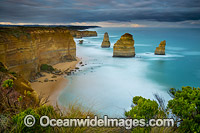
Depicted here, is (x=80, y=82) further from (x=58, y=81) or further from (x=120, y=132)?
(x=120, y=132)

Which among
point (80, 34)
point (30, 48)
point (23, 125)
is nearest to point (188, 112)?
point (23, 125)

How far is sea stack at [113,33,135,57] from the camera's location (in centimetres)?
4478

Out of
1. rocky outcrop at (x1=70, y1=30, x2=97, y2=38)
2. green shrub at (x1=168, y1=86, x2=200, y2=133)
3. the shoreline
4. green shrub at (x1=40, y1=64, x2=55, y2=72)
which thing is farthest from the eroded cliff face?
rocky outcrop at (x1=70, y1=30, x2=97, y2=38)

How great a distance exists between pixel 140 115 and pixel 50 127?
120 inches

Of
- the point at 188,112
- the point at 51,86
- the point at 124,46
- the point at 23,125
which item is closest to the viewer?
the point at 23,125

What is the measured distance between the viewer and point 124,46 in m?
45.5

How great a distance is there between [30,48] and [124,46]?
26.6 m

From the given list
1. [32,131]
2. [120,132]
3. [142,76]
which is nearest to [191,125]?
[120,132]

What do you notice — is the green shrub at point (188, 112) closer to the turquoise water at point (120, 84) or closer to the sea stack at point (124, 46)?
the turquoise water at point (120, 84)

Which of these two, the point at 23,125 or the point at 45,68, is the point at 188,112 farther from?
the point at 45,68

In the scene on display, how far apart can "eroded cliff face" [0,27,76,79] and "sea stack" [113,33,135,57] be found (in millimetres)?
14460

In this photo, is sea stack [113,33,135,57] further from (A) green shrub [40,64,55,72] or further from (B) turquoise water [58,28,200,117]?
(A) green shrub [40,64,55,72]

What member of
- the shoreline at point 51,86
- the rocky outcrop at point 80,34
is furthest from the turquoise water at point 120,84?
the rocky outcrop at point 80,34

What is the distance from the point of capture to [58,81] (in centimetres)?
A: 2466
